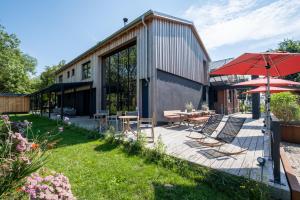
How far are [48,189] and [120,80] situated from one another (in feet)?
39.1

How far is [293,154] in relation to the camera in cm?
527

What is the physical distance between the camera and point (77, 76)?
19.6m

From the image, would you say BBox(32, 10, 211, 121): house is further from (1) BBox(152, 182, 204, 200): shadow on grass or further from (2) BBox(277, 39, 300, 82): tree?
(2) BBox(277, 39, 300, 82): tree

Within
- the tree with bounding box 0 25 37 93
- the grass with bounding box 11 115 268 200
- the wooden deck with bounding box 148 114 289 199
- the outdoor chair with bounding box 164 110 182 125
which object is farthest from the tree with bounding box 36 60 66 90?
the wooden deck with bounding box 148 114 289 199

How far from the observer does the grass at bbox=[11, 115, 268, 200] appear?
3.09 meters

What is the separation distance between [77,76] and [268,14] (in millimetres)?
17016

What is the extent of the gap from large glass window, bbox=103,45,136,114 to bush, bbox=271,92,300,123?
7.33 meters

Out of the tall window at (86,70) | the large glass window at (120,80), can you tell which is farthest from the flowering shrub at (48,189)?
the tall window at (86,70)

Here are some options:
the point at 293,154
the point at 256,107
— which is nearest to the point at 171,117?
the point at 293,154

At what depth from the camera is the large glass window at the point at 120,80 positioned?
1220 centimetres

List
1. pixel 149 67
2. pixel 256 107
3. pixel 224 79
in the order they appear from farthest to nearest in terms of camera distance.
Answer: pixel 224 79 → pixel 256 107 → pixel 149 67

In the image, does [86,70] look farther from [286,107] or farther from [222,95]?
[286,107]

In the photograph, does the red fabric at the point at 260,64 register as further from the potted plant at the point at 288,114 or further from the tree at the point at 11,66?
the tree at the point at 11,66

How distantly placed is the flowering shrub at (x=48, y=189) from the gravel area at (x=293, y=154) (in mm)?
4258
